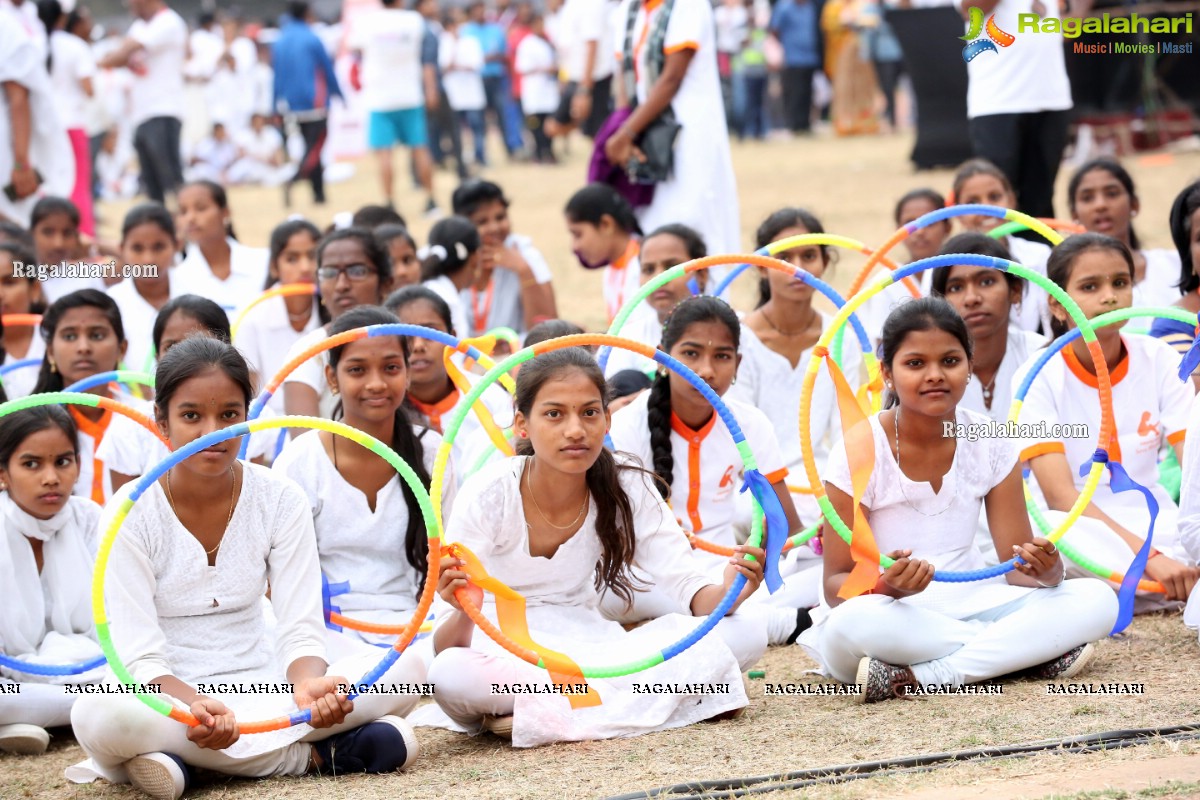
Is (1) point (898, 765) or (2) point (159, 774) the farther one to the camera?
(2) point (159, 774)

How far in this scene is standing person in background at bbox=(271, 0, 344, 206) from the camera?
59.4 ft

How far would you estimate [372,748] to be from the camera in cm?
429

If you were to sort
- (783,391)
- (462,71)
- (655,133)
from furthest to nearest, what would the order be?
(462,71)
(655,133)
(783,391)

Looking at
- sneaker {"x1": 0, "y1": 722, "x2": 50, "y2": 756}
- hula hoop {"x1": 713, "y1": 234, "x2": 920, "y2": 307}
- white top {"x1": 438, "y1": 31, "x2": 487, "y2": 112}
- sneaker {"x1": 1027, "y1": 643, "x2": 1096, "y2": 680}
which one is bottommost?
sneaker {"x1": 1027, "y1": 643, "x2": 1096, "y2": 680}

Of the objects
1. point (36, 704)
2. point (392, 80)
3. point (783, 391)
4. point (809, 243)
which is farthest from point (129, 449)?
point (392, 80)

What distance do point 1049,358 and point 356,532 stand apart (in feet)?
8.24

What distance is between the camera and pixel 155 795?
414 cm

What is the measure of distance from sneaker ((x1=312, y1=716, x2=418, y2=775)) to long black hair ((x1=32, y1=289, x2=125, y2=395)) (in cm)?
256

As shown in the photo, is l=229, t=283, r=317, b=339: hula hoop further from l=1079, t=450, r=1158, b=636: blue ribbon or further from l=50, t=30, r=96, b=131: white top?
l=50, t=30, r=96, b=131: white top

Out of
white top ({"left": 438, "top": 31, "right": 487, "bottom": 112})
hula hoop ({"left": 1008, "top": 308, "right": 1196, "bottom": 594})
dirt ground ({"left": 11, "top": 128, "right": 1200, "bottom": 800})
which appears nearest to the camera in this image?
dirt ground ({"left": 11, "top": 128, "right": 1200, "bottom": 800})

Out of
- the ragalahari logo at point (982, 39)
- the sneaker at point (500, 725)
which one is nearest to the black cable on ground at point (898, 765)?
the sneaker at point (500, 725)

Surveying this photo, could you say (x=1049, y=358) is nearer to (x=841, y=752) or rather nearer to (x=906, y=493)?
(x=906, y=493)

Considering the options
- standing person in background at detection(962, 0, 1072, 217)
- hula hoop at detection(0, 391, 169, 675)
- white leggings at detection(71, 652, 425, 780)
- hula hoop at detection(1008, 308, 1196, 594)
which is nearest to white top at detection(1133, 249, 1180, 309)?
standing person in background at detection(962, 0, 1072, 217)

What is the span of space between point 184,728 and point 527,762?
96cm
